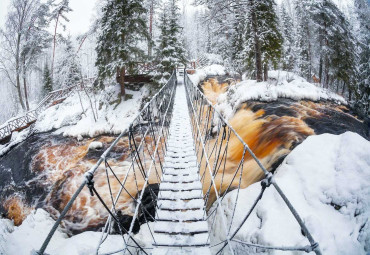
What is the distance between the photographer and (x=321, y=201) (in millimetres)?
3107

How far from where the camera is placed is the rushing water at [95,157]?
16.8 ft

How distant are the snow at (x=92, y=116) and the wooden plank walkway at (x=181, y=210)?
26.2 ft

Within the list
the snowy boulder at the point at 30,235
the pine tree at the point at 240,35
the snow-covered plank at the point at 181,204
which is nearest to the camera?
the snow-covered plank at the point at 181,204

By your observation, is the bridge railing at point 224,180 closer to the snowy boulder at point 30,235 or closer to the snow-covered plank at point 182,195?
the snow-covered plank at point 182,195

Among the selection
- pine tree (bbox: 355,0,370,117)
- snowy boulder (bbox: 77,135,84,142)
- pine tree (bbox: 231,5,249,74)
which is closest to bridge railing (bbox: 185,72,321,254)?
pine tree (bbox: 231,5,249,74)

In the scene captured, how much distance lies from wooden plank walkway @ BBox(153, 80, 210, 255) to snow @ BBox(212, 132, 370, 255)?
2.62 feet

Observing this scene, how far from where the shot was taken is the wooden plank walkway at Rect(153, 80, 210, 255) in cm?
268

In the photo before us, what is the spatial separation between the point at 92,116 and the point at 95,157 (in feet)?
15.0

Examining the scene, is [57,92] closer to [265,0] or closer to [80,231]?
[80,231]

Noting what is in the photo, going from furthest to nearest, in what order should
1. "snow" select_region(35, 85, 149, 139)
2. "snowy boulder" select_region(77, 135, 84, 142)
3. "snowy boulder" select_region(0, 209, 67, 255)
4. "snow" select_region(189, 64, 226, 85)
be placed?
"snow" select_region(189, 64, 226, 85) < "snow" select_region(35, 85, 149, 139) < "snowy boulder" select_region(77, 135, 84, 142) < "snowy boulder" select_region(0, 209, 67, 255)

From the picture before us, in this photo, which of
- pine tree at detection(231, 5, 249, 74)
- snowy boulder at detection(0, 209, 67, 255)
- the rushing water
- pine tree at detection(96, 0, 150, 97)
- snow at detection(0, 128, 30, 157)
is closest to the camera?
the rushing water

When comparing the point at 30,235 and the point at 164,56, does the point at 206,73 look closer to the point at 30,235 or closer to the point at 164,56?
the point at 164,56

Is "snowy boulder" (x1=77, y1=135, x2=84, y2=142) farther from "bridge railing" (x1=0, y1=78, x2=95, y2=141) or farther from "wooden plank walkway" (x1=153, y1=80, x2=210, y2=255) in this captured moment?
"wooden plank walkway" (x1=153, y1=80, x2=210, y2=255)

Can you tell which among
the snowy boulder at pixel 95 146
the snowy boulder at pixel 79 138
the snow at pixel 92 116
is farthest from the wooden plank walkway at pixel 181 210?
the snowy boulder at pixel 79 138
